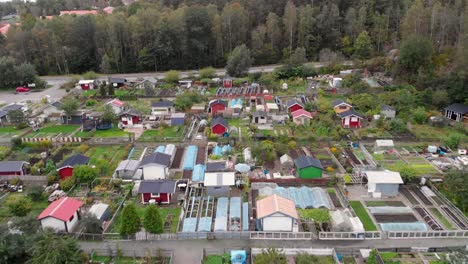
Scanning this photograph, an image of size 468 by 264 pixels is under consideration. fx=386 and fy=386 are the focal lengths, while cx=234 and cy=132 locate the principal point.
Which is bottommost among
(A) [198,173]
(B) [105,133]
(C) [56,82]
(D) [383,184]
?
(D) [383,184]

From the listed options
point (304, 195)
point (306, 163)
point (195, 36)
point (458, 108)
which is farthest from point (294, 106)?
point (195, 36)

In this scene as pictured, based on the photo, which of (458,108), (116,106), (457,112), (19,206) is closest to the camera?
(19,206)

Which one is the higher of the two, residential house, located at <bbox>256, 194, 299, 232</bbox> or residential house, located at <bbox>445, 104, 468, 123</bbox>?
residential house, located at <bbox>445, 104, 468, 123</bbox>

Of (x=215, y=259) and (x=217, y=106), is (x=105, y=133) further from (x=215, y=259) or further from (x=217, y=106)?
(x=215, y=259)

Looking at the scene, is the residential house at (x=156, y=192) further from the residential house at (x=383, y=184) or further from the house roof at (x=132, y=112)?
the house roof at (x=132, y=112)

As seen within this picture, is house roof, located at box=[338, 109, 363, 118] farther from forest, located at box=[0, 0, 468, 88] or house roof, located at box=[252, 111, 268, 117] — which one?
forest, located at box=[0, 0, 468, 88]

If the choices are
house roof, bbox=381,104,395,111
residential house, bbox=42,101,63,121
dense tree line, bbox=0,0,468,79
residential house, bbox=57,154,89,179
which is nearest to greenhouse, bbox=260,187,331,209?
residential house, bbox=57,154,89,179
